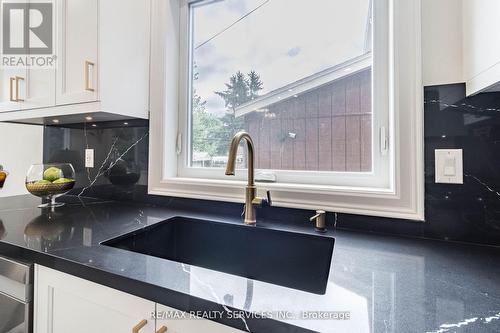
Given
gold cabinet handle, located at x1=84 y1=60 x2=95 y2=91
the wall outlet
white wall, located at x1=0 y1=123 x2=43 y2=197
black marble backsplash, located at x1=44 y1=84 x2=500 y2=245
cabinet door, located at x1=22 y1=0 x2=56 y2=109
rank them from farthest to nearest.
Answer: white wall, located at x1=0 y1=123 x2=43 y2=197, the wall outlet, cabinet door, located at x1=22 y1=0 x2=56 y2=109, gold cabinet handle, located at x1=84 y1=60 x2=95 y2=91, black marble backsplash, located at x1=44 y1=84 x2=500 y2=245

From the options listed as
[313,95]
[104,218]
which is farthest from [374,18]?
[104,218]

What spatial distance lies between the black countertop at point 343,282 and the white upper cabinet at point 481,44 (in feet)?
1.59

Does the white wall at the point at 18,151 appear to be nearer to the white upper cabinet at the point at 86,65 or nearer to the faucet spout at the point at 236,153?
the white upper cabinet at the point at 86,65

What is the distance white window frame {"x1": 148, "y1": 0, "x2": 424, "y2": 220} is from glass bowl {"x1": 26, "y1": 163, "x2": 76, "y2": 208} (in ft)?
1.53

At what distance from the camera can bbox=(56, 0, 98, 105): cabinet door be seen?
1168mm

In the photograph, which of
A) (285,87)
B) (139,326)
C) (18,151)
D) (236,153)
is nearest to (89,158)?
(18,151)

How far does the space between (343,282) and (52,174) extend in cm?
153

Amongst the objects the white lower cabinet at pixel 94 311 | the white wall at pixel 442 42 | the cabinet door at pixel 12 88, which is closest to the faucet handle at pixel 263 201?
the white lower cabinet at pixel 94 311

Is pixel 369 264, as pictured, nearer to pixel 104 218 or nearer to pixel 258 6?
pixel 104 218

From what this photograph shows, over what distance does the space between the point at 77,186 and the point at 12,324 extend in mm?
1100

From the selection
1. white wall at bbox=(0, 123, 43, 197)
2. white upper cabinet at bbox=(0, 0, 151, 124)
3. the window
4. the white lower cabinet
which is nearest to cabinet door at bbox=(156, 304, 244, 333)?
the white lower cabinet

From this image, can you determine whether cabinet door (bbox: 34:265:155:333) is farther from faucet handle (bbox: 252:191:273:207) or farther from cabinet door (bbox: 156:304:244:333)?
faucet handle (bbox: 252:191:273:207)

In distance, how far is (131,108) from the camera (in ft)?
4.33

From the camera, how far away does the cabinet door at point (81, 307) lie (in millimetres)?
594
